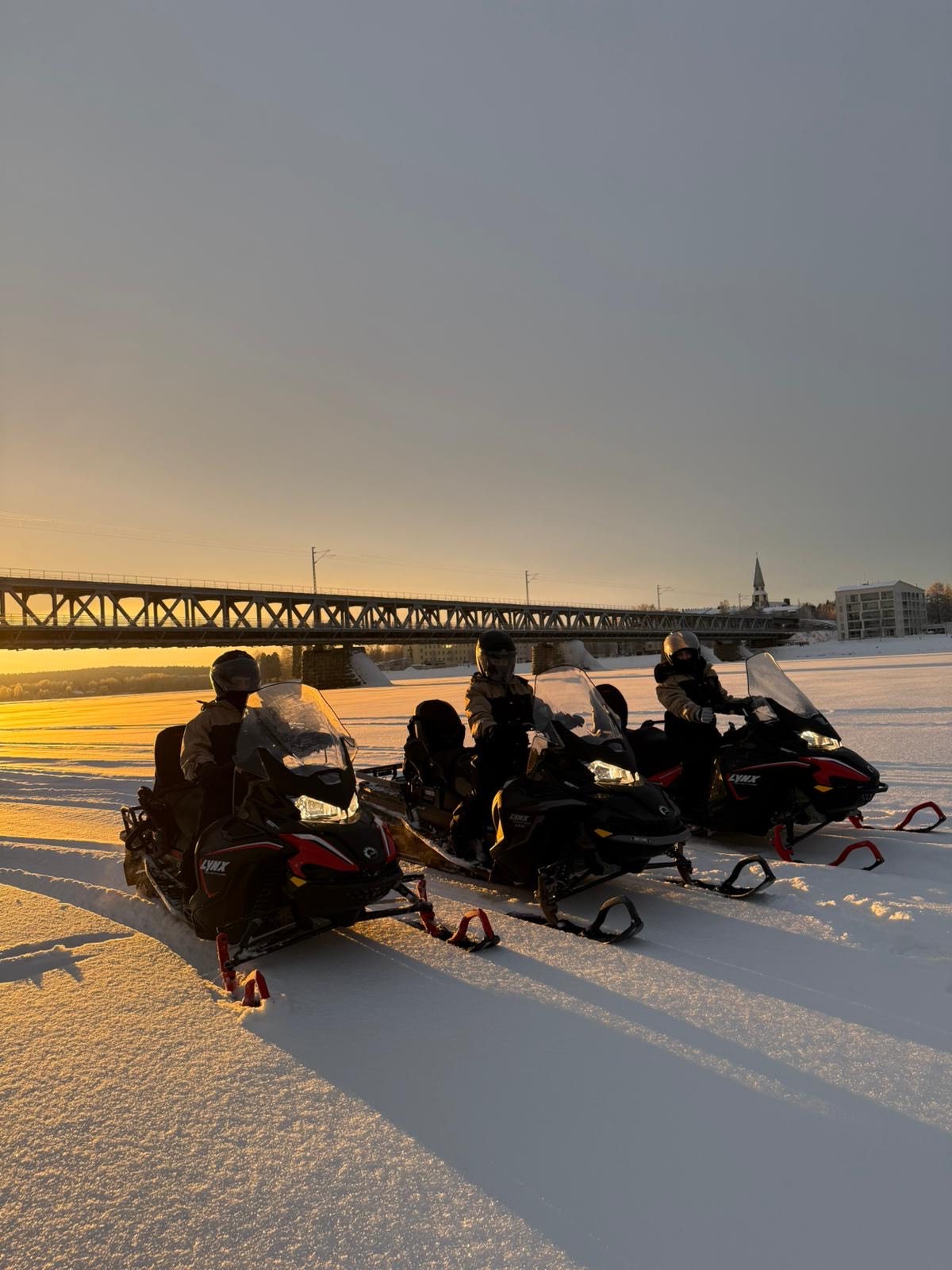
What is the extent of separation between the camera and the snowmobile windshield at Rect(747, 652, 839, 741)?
256 inches

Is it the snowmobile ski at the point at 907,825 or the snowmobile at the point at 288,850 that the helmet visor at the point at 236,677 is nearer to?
the snowmobile at the point at 288,850

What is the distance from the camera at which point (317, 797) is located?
4305mm

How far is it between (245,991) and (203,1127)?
1.06 m

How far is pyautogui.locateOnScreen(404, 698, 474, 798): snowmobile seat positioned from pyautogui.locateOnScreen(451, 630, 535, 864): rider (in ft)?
1.16

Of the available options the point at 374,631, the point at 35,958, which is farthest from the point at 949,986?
the point at 374,631

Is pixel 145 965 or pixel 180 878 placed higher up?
pixel 180 878

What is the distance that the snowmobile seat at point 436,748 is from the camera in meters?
6.30

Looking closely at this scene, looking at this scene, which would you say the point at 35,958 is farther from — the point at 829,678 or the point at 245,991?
the point at 829,678

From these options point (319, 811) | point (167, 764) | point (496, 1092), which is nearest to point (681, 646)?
point (319, 811)

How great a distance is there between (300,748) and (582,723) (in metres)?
1.84

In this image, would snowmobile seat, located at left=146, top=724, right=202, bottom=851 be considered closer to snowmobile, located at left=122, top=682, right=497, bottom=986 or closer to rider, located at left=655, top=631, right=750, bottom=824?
snowmobile, located at left=122, top=682, right=497, bottom=986

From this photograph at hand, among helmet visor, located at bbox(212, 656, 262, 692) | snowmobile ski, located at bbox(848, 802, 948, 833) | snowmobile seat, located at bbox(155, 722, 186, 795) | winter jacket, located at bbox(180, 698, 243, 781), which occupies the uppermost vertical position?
helmet visor, located at bbox(212, 656, 262, 692)

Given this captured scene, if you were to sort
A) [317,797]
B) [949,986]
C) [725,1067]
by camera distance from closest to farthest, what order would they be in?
1. [725,1067]
2. [949,986]
3. [317,797]

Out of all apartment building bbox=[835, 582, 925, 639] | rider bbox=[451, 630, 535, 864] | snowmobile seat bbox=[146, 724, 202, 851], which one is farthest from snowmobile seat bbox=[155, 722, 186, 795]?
apartment building bbox=[835, 582, 925, 639]
